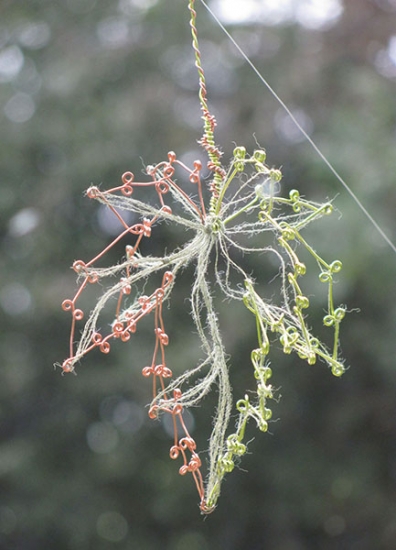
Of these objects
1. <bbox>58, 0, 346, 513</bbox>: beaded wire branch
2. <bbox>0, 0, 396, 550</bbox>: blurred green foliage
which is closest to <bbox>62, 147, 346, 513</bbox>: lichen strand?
<bbox>58, 0, 346, 513</bbox>: beaded wire branch

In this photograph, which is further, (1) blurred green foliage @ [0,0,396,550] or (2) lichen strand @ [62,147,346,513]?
(1) blurred green foliage @ [0,0,396,550]

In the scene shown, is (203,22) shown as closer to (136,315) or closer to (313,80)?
(313,80)

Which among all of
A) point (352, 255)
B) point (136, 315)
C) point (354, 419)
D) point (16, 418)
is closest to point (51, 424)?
point (16, 418)

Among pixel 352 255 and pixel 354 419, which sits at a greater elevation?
pixel 352 255

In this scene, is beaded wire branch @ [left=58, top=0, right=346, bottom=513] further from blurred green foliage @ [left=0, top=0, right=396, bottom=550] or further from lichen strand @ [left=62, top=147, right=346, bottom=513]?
blurred green foliage @ [left=0, top=0, right=396, bottom=550]

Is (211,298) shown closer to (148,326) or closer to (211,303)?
(211,303)

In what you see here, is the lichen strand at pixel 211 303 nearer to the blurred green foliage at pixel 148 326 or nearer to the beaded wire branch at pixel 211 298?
the beaded wire branch at pixel 211 298

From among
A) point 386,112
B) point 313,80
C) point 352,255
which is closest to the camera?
point 352,255

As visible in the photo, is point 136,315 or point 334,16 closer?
point 136,315
